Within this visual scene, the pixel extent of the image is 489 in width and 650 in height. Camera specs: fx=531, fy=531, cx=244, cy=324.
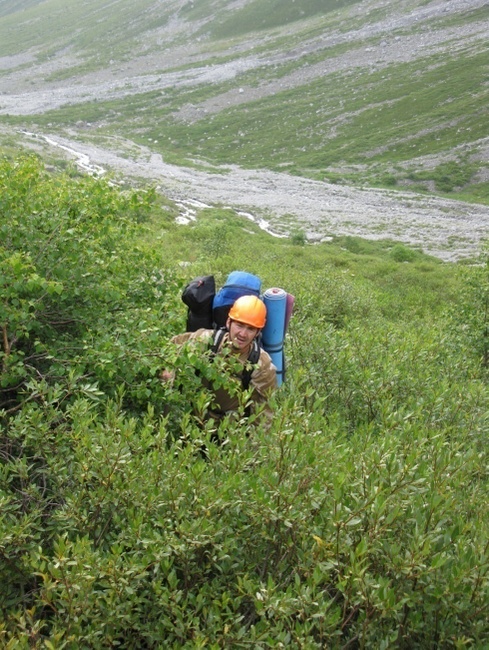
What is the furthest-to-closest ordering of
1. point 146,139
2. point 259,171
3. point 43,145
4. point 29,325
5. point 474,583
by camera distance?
point 146,139
point 259,171
point 43,145
point 29,325
point 474,583

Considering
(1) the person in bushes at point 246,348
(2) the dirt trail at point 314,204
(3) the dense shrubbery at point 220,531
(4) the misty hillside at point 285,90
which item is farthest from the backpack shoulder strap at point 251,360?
(4) the misty hillside at point 285,90

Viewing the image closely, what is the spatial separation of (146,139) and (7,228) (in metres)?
104

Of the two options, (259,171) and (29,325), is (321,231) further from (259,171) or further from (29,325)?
(29,325)

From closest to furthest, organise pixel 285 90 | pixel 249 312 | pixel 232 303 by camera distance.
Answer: pixel 249 312
pixel 232 303
pixel 285 90

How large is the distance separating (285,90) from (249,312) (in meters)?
124

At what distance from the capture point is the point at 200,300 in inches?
267

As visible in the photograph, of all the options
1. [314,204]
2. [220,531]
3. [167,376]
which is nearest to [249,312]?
[167,376]

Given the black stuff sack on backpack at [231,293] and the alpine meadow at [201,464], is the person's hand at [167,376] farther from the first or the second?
the black stuff sack on backpack at [231,293]

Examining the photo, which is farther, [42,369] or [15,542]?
[42,369]

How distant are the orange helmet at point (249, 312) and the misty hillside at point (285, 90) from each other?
1696 inches

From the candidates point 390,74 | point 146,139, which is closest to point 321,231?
point 146,139

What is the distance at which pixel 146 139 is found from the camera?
10231cm

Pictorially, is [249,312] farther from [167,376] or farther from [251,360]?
[167,376]

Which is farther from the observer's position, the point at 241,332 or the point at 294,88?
the point at 294,88
